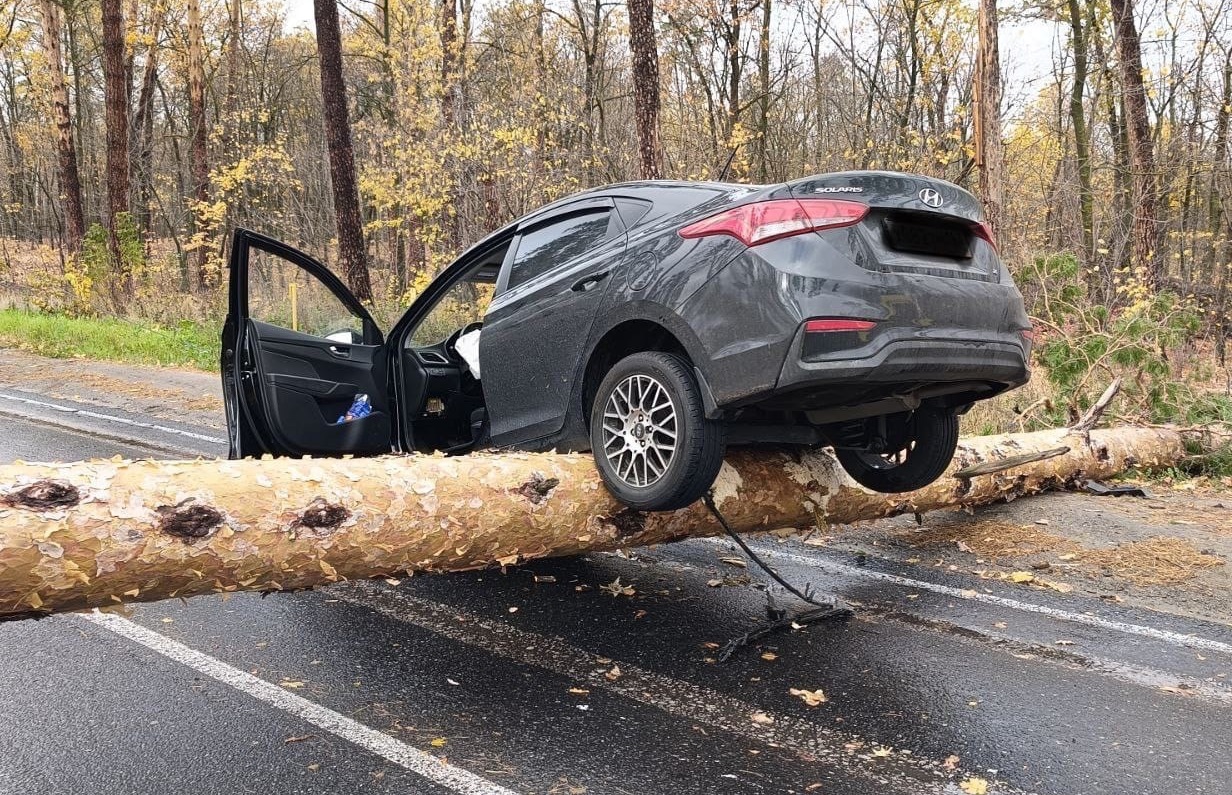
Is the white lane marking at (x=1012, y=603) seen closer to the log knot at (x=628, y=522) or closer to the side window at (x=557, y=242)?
the log knot at (x=628, y=522)

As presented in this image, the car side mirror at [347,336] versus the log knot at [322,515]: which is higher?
the car side mirror at [347,336]

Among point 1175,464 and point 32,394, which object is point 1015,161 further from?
point 32,394

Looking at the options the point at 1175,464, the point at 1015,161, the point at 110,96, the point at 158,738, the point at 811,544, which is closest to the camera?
the point at 158,738

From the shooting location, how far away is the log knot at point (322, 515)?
3488 millimetres

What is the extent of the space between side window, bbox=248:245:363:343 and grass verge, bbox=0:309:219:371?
994cm

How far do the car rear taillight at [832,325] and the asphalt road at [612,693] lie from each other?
1457mm

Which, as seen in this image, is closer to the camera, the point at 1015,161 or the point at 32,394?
the point at 32,394

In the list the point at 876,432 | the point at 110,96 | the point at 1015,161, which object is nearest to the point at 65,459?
the point at 876,432

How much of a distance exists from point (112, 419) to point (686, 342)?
9380 millimetres

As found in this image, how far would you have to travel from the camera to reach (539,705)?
3.51 metres

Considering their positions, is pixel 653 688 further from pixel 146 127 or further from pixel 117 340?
pixel 146 127

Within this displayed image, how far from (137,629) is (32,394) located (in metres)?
10.6

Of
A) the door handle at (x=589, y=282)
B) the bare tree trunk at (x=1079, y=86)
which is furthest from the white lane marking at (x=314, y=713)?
the bare tree trunk at (x=1079, y=86)

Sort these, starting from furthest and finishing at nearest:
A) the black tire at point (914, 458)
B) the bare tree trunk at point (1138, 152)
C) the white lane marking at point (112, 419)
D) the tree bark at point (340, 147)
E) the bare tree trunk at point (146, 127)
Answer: the bare tree trunk at point (146, 127)
the tree bark at point (340, 147)
the bare tree trunk at point (1138, 152)
the white lane marking at point (112, 419)
the black tire at point (914, 458)
